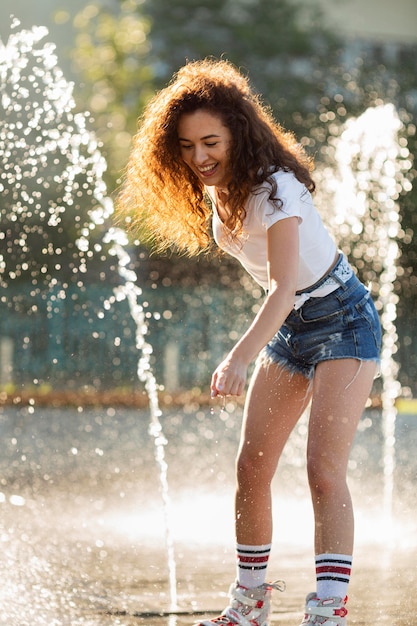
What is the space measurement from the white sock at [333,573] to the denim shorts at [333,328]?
493 millimetres

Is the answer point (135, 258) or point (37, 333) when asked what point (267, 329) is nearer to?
point (37, 333)

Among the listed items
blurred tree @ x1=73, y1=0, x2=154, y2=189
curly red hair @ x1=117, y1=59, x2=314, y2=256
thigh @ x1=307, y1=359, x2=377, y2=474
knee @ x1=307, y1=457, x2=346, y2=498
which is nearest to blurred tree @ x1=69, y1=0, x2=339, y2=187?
blurred tree @ x1=73, y1=0, x2=154, y2=189

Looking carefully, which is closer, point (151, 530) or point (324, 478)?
point (324, 478)

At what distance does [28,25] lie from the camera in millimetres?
21375

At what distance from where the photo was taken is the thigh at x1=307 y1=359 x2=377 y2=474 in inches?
112

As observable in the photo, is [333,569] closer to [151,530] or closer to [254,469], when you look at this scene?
[254,469]

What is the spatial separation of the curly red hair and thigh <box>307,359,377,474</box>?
445mm

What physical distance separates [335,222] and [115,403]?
344 centimetres

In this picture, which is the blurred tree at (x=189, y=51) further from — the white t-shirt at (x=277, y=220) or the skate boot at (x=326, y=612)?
the skate boot at (x=326, y=612)

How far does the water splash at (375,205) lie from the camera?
12.8 metres

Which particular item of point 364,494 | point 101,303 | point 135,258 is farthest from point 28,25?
point 364,494

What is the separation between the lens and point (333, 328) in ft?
9.75

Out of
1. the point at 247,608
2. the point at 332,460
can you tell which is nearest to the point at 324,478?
the point at 332,460

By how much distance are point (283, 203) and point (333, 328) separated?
38cm
